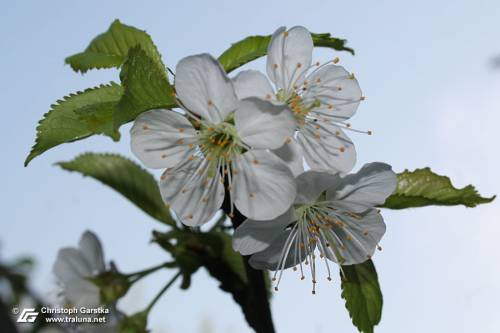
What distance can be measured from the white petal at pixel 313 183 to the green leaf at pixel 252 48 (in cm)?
32

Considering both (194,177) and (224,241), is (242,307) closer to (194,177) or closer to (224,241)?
(224,241)

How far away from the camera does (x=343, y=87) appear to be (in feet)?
5.05

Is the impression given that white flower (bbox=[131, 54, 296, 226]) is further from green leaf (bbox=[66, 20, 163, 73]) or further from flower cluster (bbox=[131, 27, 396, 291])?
green leaf (bbox=[66, 20, 163, 73])

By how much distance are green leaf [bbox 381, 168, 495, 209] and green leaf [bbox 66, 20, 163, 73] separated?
0.73m

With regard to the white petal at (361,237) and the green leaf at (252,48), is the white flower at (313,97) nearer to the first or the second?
the green leaf at (252,48)

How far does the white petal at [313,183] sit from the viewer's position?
136 cm

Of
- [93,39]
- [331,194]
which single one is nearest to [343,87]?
[331,194]

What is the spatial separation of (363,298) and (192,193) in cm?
51

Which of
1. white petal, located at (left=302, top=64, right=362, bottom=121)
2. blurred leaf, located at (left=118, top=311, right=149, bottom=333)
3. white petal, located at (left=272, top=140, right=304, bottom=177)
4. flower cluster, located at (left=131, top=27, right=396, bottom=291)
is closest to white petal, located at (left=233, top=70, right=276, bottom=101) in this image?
flower cluster, located at (left=131, top=27, right=396, bottom=291)

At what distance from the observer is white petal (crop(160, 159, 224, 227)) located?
1.40 m

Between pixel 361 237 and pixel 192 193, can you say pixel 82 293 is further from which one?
pixel 361 237

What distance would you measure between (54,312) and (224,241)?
57 cm

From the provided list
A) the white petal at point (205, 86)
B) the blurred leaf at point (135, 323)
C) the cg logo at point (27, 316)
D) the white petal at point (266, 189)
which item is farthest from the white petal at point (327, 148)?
the cg logo at point (27, 316)

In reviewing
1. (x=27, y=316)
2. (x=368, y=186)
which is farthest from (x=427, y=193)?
(x=27, y=316)
